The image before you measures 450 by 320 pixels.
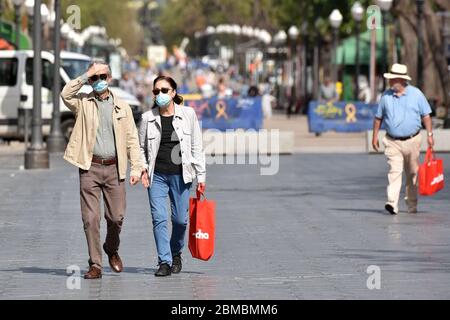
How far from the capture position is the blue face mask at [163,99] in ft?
39.7

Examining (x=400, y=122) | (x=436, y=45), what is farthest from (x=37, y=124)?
(x=436, y=45)

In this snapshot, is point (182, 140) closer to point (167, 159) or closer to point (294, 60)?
point (167, 159)

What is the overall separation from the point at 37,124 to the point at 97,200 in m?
14.1

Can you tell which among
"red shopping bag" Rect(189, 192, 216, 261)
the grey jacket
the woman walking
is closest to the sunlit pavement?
"red shopping bag" Rect(189, 192, 216, 261)

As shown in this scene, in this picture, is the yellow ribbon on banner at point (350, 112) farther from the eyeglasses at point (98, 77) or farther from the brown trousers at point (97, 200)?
the eyeglasses at point (98, 77)

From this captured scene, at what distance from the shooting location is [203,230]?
12125mm

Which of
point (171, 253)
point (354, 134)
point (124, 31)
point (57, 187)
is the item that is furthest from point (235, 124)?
point (124, 31)

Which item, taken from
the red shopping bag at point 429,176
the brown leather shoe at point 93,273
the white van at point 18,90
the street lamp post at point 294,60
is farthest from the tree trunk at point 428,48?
the brown leather shoe at point 93,273

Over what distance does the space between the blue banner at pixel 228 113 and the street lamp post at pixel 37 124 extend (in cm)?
1053

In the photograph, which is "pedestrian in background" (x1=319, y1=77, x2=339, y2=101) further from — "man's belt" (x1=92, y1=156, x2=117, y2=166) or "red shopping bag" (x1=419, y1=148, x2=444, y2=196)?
"man's belt" (x1=92, y1=156, x2=117, y2=166)

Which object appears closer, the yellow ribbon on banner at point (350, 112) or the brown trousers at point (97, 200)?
the brown trousers at point (97, 200)

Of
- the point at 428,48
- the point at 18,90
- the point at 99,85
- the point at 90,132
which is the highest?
the point at 428,48

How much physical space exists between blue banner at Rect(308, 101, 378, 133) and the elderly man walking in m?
26.3

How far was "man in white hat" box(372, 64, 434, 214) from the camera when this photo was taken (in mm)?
17500
